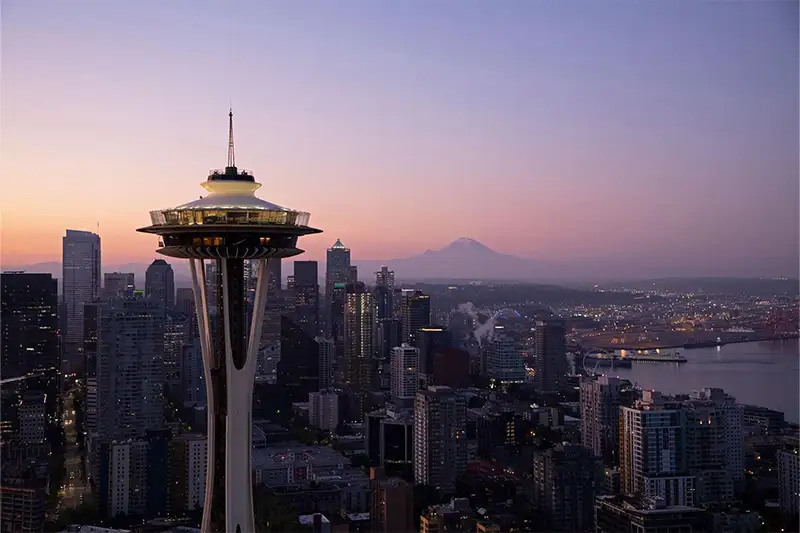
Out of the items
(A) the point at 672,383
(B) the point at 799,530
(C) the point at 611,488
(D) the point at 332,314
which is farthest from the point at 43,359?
(B) the point at 799,530

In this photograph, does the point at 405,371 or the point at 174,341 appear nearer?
the point at 174,341

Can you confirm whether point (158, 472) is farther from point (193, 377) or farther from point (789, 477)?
point (789, 477)

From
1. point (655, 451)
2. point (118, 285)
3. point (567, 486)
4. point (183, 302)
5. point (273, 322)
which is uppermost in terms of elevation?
point (118, 285)

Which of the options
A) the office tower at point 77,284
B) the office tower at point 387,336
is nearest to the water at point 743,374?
the office tower at point 387,336

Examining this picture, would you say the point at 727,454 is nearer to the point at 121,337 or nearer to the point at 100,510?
the point at 100,510

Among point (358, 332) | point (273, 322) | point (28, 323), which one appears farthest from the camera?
point (358, 332)

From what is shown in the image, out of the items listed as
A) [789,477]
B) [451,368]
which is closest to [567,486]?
[789,477]
